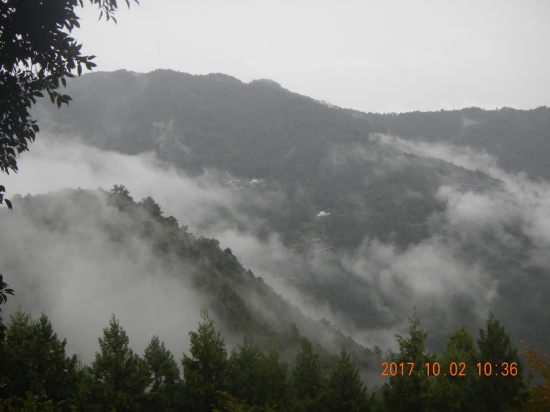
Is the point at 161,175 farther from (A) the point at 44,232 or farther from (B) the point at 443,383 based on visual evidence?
(B) the point at 443,383

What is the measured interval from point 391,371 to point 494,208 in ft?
330

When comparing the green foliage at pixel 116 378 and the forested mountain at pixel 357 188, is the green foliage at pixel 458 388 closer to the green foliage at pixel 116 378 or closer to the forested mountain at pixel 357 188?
the green foliage at pixel 116 378

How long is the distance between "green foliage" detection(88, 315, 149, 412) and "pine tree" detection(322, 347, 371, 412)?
20.7 ft

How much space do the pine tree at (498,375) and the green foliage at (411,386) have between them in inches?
94.4

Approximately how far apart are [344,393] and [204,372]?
4.87m

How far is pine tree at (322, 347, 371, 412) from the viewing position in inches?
537

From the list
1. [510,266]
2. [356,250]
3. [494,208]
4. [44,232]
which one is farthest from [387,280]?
[44,232]

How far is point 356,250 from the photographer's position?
309 feet

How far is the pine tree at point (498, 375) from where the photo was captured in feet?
42.9

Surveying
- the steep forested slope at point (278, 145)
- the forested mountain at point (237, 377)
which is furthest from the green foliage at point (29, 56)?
the steep forested slope at point (278, 145)

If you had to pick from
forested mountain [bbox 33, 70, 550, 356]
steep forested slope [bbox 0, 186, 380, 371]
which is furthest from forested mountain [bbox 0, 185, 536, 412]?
forested mountain [bbox 33, 70, 550, 356]

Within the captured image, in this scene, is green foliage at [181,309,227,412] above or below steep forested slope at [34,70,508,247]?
below
